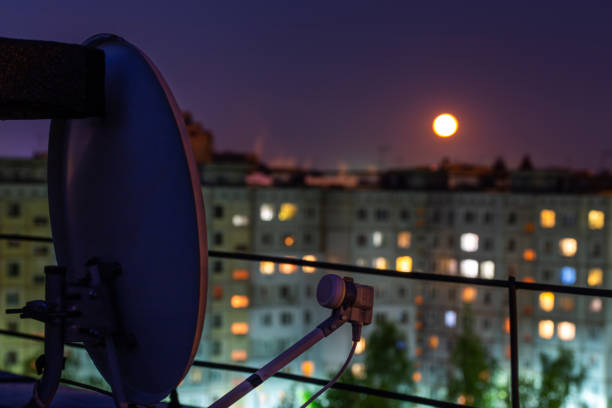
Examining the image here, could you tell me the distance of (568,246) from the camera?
114 ft

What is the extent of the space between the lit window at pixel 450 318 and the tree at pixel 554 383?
5448 mm

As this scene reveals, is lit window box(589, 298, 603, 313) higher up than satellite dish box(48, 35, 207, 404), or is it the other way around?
satellite dish box(48, 35, 207, 404)

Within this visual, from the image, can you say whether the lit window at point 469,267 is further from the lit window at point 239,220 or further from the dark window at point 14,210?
the dark window at point 14,210

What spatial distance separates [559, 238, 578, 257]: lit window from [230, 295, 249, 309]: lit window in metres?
15.2

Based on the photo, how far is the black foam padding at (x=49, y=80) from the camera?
5.45 feet

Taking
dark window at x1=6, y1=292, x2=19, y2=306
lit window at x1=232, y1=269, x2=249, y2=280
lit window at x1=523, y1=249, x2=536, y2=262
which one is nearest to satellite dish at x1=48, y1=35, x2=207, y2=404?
dark window at x1=6, y1=292, x2=19, y2=306

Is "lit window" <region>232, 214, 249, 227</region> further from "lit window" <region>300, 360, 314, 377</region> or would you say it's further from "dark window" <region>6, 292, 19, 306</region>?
"dark window" <region>6, 292, 19, 306</region>

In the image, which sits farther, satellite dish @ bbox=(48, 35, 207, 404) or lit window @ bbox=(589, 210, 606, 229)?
lit window @ bbox=(589, 210, 606, 229)

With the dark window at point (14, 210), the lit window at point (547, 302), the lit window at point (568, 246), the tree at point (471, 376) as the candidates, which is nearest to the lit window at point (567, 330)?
the lit window at point (547, 302)

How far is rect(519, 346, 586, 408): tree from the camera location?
29.1 metres

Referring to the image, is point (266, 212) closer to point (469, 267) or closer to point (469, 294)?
point (469, 267)

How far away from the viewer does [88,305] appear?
1710 millimetres

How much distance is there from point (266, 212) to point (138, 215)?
35.2 meters

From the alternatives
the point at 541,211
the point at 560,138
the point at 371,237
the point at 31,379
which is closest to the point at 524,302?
the point at 541,211
